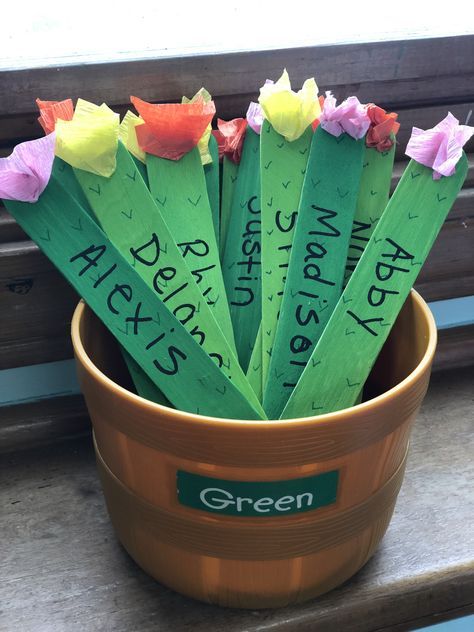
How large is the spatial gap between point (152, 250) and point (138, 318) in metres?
0.05

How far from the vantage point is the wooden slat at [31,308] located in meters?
0.54

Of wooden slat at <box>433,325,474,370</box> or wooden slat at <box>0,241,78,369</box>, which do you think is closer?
wooden slat at <box>0,241,78,369</box>

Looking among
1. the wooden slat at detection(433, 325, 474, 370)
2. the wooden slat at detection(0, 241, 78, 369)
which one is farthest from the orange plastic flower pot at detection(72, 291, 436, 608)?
the wooden slat at detection(433, 325, 474, 370)

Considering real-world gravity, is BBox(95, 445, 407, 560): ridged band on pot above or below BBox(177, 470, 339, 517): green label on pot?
below

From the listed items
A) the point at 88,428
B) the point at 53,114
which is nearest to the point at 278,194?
the point at 53,114

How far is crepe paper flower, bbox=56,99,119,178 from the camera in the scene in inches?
16.6

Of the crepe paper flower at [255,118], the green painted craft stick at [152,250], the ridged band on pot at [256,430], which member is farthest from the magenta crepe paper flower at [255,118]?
the ridged band on pot at [256,430]

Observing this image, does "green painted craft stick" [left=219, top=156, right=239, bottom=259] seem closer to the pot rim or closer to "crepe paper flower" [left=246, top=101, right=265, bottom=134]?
"crepe paper flower" [left=246, top=101, right=265, bottom=134]

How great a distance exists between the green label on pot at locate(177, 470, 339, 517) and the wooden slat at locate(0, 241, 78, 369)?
0.22 metres

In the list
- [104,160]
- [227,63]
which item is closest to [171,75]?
[227,63]

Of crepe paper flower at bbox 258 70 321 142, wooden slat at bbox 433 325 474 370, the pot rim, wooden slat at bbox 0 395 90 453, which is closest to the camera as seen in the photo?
the pot rim

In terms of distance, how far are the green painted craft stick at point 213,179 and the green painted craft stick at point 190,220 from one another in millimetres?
30

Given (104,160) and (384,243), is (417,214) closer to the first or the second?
(384,243)

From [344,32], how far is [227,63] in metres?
0.11
